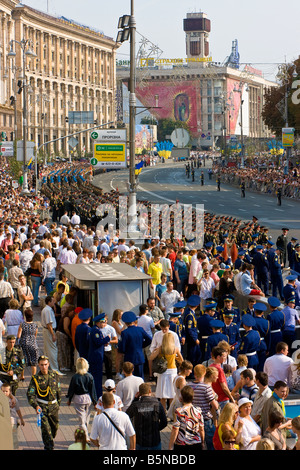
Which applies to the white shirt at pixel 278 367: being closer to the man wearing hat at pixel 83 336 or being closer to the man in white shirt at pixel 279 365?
the man in white shirt at pixel 279 365

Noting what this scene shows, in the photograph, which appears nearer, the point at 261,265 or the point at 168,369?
the point at 168,369

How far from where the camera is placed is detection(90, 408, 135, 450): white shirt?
8859 millimetres

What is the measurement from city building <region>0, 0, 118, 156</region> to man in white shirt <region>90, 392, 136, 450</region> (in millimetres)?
100762

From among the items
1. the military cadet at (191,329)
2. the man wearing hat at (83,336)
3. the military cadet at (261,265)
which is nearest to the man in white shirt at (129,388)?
the man wearing hat at (83,336)

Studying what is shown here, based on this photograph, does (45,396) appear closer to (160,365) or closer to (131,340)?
(160,365)

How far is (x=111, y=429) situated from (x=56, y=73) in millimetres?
144264

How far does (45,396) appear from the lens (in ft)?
34.5

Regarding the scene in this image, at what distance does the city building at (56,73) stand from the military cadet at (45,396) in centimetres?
9912

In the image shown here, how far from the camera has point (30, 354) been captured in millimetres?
13828

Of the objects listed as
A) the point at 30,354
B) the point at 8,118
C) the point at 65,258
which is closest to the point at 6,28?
the point at 8,118

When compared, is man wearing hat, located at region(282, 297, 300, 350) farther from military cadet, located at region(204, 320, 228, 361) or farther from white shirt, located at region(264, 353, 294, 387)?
white shirt, located at region(264, 353, 294, 387)

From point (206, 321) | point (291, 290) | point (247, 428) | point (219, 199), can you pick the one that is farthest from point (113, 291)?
point (219, 199)

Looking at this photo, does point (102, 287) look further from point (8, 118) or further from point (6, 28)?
point (6, 28)
